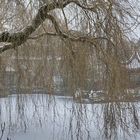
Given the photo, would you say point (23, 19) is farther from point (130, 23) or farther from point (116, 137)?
point (116, 137)

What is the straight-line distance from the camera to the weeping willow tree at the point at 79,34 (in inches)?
173

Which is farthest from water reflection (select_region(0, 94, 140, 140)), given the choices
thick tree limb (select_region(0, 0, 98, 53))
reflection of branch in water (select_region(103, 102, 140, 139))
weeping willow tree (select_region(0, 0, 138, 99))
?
thick tree limb (select_region(0, 0, 98, 53))

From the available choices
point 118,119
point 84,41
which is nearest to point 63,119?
point 118,119

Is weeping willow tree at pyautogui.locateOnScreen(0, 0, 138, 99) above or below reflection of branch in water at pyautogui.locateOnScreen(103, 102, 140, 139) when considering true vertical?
above

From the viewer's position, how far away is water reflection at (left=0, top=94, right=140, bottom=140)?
181 inches

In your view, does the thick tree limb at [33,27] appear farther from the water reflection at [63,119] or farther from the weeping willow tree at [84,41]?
the water reflection at [63,119]

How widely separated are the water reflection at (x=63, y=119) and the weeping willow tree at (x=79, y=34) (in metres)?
0.25

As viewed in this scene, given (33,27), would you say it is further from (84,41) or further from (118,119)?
(118,119)

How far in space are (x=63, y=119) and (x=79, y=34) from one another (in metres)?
1.29

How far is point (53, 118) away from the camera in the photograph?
521cm

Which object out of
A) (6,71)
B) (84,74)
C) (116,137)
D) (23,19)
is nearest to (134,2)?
(84,74)

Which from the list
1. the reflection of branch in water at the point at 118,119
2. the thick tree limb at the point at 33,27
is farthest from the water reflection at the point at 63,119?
the thick tree limb at the point at 33,27

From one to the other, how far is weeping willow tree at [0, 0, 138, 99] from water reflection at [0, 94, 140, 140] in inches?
9.9

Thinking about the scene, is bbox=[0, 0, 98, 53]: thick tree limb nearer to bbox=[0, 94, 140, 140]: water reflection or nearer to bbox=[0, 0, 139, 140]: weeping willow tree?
bbox=[0, 0, 139, 140]: weeping willow tree
